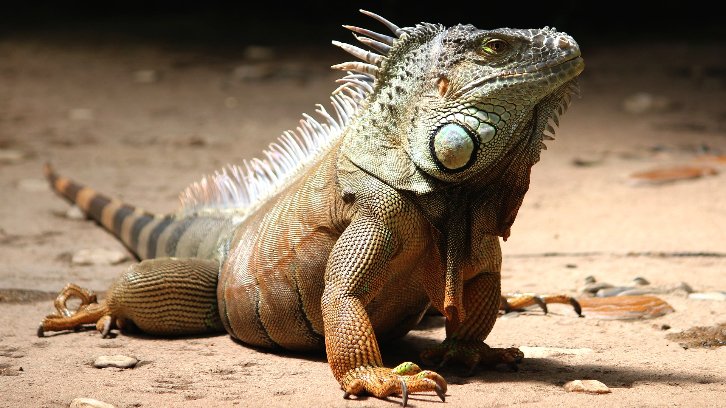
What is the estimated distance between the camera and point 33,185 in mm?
9000

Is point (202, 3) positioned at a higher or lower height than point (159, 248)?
higher

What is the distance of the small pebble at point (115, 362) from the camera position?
4516mm

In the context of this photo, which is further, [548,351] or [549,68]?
[548,351]

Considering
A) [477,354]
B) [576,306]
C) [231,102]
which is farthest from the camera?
[231,102]

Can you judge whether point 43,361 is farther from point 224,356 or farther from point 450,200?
point 450,200

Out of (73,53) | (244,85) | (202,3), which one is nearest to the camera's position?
(244,85)

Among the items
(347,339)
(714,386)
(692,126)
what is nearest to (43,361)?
(347,339)

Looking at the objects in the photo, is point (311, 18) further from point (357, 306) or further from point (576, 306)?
point (357, 306)

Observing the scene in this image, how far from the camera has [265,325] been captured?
4707 millimetres

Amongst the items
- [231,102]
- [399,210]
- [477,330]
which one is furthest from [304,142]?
[231,102]

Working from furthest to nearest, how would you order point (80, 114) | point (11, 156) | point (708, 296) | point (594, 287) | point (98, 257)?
1. point (80, 114)
2. point (11, 156)
3. point (98, 257)
4. point (594, 287)
5. point (708, 296)

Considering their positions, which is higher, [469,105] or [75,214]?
[469,105]

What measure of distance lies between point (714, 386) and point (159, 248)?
3.66 m

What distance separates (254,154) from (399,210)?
261 inches
